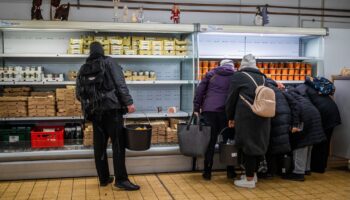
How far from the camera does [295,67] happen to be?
6559 mm

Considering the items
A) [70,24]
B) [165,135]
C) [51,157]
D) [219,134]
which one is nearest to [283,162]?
[219,134]

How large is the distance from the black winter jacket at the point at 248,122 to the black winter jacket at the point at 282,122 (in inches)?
9.9

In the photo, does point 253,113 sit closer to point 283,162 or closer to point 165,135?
point 283,162

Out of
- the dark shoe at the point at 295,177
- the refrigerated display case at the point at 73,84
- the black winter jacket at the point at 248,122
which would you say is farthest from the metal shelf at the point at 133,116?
the dark shoe at the point at 295,177

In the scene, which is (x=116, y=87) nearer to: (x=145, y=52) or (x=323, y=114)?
(x=145, y=52)

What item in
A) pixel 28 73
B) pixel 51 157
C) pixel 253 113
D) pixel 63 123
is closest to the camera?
pixel 253 113

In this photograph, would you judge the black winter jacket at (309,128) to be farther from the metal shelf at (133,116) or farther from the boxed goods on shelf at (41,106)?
the boxed goods on shelf at (41,106)

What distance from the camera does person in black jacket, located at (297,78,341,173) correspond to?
5547mm

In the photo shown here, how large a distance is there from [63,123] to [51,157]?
103 centimetres

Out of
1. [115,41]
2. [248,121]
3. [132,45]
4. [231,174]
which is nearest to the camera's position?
[248,121]

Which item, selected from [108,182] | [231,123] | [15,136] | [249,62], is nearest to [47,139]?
[15,136]

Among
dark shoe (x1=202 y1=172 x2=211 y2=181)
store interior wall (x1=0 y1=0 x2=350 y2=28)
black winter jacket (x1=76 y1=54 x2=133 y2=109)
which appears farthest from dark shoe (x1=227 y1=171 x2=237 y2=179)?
store interior wall (x1=0 y1=0 x2=350 y2=28)

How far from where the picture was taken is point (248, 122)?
473 centimetres

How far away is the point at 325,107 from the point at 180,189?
2403mm
